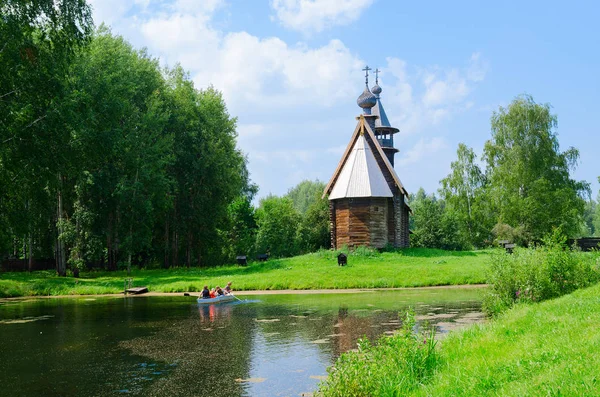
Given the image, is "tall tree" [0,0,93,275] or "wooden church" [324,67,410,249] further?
"wooden church" [324,67,410,249]

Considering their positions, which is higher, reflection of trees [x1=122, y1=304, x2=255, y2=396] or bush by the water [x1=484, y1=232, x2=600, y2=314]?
bush by the water [x1=484, y1=232, x2=600, y2=314]

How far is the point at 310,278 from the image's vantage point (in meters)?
33.9

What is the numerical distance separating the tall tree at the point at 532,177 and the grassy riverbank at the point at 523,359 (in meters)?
45.6

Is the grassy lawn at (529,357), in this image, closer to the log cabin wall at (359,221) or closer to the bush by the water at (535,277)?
the bush by the water at (535,277)

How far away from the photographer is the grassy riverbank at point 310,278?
3259 centimetres

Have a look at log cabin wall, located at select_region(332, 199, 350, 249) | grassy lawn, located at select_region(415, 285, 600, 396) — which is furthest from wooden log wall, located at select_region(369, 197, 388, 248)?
grassy lawn, located at select_region(415, 285, 600, 396)

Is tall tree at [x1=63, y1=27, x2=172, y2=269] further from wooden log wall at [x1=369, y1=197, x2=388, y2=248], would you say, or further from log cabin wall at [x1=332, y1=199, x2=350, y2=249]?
wooden log wall at [x1=369, y1=197, x2=388, y2=248]

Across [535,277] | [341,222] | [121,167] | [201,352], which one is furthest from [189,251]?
[535,277]

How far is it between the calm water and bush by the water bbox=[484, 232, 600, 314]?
1437mm

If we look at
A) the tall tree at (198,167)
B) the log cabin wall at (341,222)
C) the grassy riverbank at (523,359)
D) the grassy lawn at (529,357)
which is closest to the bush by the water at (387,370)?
the grassy riverbank at (523,359)

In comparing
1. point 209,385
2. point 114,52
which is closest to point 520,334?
point 209,385

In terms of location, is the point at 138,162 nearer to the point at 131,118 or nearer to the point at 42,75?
the point at 131,118

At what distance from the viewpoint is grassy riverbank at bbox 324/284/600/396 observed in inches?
276

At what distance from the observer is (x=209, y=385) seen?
11.5 m
